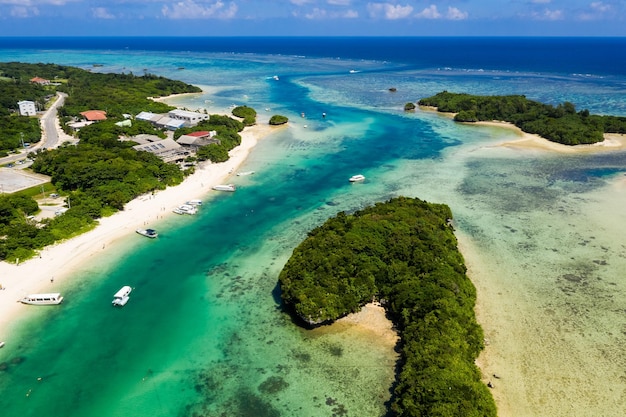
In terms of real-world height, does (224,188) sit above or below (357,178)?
below

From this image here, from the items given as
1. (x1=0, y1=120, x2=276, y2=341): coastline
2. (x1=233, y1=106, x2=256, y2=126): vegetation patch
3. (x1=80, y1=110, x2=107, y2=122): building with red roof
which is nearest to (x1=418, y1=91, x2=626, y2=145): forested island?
(x1=233, y1=106, x2=256, y2=126): vegetation patch

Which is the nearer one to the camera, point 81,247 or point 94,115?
point 81,247

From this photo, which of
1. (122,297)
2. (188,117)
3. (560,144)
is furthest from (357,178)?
(560,144)

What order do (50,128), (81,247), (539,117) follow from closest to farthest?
(81,247) → (50,128) → (539,117)

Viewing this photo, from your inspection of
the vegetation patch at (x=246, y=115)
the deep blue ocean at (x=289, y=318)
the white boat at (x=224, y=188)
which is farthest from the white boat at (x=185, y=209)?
the vegetation patch at (x=246, y=115)

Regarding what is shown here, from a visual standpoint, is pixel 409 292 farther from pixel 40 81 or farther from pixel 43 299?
pixel 40 81

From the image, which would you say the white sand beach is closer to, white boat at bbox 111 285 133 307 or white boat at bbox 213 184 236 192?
white boat at bbox 213 184 236 192

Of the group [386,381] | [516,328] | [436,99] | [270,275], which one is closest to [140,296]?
[270,275]
